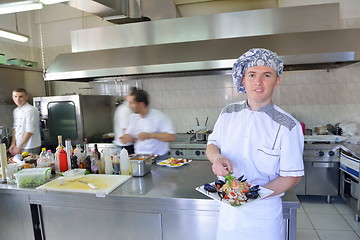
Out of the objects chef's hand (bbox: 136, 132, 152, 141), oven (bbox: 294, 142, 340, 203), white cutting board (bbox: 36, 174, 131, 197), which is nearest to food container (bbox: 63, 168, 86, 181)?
white cutting board (bbox: 36, 174, 131, 197)

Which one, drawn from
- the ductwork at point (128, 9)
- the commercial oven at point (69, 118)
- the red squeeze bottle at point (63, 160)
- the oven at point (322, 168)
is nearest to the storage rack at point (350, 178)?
the oven at point (322, 168)

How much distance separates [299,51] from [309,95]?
1450mm

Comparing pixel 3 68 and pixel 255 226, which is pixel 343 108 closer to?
pixel 255 226

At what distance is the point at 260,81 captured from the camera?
1229mm

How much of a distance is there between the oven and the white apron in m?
2.39

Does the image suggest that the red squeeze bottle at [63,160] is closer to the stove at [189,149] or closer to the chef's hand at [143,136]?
the chef's hand at [143,136]

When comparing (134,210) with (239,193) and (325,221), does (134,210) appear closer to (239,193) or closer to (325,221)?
(239,193)

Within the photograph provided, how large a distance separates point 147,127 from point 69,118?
1983 mm

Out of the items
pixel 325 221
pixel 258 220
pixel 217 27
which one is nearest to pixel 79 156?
pixel 258 220

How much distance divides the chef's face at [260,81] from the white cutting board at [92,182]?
45.7 inches

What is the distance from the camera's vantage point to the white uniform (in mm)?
1217

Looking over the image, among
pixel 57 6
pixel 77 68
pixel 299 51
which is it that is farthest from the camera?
pixel 57 6

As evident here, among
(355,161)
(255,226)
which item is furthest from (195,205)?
(355,161)

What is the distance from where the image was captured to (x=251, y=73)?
125 centimetres
